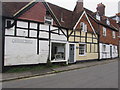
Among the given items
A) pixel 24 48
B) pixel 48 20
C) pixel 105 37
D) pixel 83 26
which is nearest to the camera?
pixel 24 48

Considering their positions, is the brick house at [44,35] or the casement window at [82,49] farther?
the casement window at [82,49]

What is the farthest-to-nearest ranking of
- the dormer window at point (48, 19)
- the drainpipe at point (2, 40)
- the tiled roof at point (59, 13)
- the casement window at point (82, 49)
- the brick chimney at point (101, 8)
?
the brick chimney at point (101, 8)
the casement window at point (82, 49)
the dormer window at point (48, 19)
the tiled roof at point (59, 13)
the drainpipe at point (2, 40)

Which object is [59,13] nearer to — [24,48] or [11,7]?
[11,7]

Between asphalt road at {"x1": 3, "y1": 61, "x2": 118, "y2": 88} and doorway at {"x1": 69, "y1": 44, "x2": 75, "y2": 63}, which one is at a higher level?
doorway at {"x1": 69, "y1": 44, "x2": 75, "y2": 63}

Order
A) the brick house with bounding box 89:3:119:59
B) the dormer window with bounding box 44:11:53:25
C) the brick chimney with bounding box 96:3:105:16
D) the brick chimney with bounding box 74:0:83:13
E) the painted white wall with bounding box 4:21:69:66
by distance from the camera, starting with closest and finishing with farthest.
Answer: the painted white wall with bounding box 4:21:69:66 → the dormer window with bounding box 44:11:53:25 → the brick chimney with bounding box 74:0:83:13 → the brick house with bounding box 89:3:119:59 → the brick chimney with bounding box 96:3:105:16

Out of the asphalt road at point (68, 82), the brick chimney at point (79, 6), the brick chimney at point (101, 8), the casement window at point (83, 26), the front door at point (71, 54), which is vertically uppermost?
the brick chimney at point (101, 8)

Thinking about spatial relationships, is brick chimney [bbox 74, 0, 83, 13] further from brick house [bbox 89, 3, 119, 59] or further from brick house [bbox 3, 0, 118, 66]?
brick house [bbox 89, 3, 119, 59]

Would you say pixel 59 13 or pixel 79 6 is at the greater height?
pixel 79 6

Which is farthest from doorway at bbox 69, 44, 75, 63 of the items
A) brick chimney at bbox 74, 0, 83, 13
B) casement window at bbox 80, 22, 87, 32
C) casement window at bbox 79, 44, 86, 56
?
brick chimney at bbox 74, 0, 83, 13

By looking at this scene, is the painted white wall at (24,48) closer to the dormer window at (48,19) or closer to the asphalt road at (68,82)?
the dormer window at (48,19)

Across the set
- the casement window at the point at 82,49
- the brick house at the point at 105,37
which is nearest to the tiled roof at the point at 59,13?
the brick house at the point at 105,37

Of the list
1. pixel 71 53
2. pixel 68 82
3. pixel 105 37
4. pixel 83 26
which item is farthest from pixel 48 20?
pixel 105 37

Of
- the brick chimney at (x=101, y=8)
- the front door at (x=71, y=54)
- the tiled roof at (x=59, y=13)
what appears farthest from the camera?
the brick chimney at (x=101, y=8)

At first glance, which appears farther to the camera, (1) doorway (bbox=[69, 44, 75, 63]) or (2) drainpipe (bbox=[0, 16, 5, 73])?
(1) doorway (bbox=[69, 44, 75, 63])
